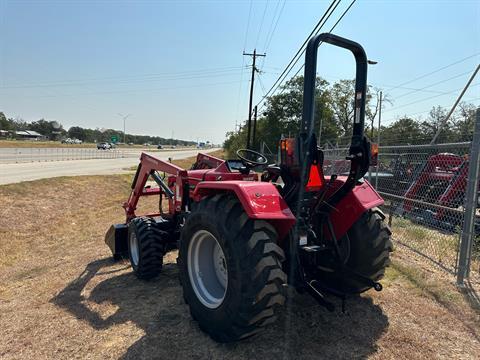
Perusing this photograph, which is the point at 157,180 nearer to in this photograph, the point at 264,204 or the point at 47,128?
the point at 264,204

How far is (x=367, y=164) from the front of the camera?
324 centimetres

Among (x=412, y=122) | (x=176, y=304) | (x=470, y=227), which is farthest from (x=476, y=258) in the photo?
(x=412, y=122)

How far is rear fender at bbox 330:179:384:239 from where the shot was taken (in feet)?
11.8

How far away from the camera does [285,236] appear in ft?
10.7

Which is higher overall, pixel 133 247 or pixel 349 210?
pixel 349 210

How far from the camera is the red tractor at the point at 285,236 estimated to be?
9.26 ft

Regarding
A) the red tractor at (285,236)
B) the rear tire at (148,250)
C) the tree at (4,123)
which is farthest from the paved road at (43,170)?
the tree at (4,123)

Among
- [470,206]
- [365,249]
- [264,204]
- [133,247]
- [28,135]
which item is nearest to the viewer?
[264,204]

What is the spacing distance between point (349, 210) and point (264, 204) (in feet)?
3.61

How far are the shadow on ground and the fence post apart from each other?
4.92ft

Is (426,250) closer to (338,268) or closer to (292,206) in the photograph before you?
(338,268)

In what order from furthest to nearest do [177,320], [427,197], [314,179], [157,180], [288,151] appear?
[427,197], [157,180], [177,320], [314,179], [288,151]

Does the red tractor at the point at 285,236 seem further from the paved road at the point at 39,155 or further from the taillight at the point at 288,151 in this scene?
the paved road at the point at 39,155

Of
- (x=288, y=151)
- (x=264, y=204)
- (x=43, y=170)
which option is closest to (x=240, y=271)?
(x=264, y=204)
